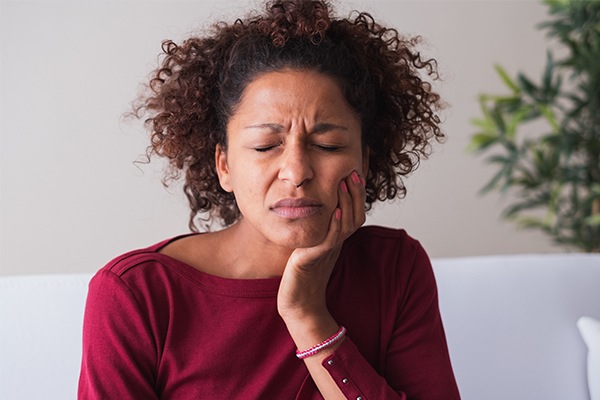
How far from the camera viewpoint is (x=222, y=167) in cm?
160

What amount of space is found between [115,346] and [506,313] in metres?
1.10

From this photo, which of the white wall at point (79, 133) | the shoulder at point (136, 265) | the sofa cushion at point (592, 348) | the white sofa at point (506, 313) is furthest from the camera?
the white wall at point (79, 133)

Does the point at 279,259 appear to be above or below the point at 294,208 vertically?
below

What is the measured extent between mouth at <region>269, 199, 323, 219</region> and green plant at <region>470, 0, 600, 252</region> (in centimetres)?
206

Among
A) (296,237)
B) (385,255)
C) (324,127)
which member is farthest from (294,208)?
(385,255)

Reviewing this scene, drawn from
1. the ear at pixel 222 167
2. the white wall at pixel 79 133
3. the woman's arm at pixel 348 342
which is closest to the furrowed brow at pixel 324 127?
the woman's arm at pixel 348 342

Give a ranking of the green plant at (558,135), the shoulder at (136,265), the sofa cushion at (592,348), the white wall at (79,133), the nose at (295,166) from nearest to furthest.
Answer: the nose at (295,166)
the shoulder at (136,265)
the sofa cushion at (592,348)
the white wall at (79,133)
the green plant at (558,135)

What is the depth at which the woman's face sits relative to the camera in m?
1.42

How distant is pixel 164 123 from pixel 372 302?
584 mm

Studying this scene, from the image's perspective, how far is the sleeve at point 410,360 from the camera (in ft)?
4.97

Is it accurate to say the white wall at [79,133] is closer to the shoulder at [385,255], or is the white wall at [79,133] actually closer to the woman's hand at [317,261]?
the shoulder at [385,255]

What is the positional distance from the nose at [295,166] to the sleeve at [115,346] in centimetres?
37

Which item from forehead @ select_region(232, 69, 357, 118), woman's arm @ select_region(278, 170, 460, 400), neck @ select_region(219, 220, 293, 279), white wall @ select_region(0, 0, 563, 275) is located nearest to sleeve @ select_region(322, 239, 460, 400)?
woman's arm @ select_region(278, 170, 460, 400)

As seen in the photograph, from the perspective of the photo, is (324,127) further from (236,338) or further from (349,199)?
(236,338)
